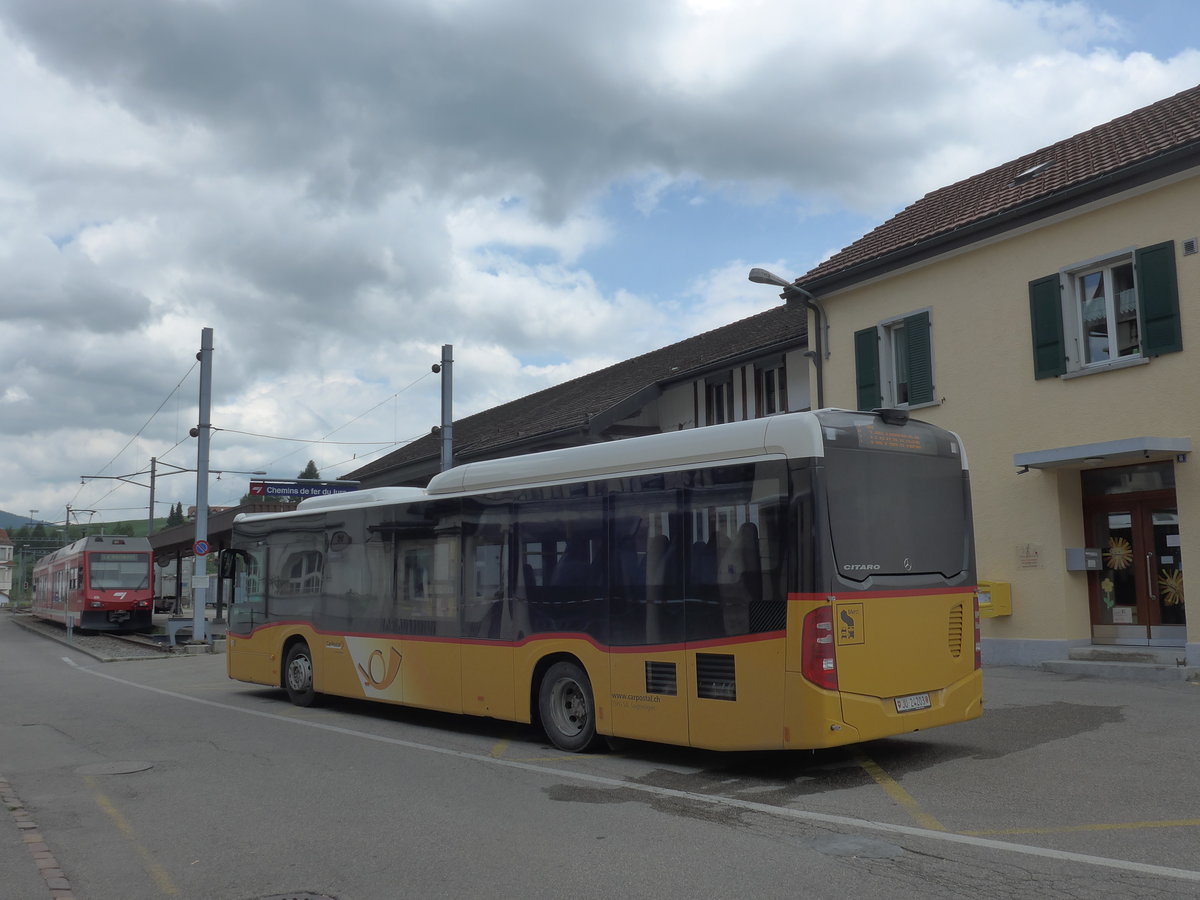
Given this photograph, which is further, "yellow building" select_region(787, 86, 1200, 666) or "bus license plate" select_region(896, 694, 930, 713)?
"yellow building" select_region(787, 86, 1200, 666)

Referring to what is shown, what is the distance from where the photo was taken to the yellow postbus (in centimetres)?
828

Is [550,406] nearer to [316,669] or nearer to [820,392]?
[820,392]

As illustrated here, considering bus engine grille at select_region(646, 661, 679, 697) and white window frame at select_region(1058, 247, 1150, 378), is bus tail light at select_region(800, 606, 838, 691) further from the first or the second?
white window frame at select_region(1058, 247, 1150, 378)

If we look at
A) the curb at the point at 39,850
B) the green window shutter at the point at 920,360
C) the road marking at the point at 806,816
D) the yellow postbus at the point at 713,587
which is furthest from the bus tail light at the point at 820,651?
the green window shutter at the point at 920,360

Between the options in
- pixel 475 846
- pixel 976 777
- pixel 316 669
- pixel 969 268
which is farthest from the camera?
pixel 969 268

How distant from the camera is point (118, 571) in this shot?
37.8 m

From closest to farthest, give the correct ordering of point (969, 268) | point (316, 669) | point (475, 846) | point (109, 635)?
point (475, 846)
point (316, 669)
point (969, 268)
point (109, 635)

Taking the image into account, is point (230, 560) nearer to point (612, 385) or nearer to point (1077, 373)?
point (1077, 373)

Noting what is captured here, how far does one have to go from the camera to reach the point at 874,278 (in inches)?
755

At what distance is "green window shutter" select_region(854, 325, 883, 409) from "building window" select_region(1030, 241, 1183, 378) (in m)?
3.17

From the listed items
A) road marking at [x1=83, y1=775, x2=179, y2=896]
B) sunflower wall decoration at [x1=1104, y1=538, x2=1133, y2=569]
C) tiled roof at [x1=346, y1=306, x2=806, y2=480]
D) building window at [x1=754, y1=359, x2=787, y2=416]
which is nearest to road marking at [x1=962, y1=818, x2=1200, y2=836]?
road marking at [x1=83, y1=775, x2=179, y2=896]

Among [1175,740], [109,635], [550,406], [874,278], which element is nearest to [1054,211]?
[874,278]

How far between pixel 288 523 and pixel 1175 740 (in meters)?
10.6

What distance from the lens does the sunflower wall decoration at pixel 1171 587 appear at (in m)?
15.1
